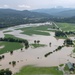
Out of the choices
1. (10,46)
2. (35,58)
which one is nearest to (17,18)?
(10,46)

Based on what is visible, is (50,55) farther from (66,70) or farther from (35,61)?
(66,70)

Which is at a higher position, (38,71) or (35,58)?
(38,71)

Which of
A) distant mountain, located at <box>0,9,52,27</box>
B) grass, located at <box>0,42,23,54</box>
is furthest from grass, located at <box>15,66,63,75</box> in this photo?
distant mountain, located at <box>0,9,52,27</box>

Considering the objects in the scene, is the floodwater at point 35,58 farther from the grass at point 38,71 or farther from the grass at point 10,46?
the grass at point 10,46

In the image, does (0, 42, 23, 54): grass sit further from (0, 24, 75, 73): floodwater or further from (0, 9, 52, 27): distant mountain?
(0, 9, 52, 27): distant mountain

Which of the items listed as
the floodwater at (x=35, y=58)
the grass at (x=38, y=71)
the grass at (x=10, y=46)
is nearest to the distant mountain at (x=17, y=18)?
the grass at (x=10, y=46)

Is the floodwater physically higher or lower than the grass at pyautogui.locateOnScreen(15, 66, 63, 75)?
lower

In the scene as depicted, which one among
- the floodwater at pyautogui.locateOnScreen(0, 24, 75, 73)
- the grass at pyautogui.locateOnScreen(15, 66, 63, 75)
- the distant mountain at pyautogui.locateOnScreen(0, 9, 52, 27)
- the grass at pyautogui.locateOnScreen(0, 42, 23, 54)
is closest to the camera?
the grass at pyautogui.locateOnScreen(15, 66, 63, 75)

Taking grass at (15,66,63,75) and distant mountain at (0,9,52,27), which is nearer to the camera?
grass at (15,66,63,75)

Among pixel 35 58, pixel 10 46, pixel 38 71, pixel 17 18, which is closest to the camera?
pixel 38 71

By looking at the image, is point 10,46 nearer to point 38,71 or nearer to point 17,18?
point 38,71
